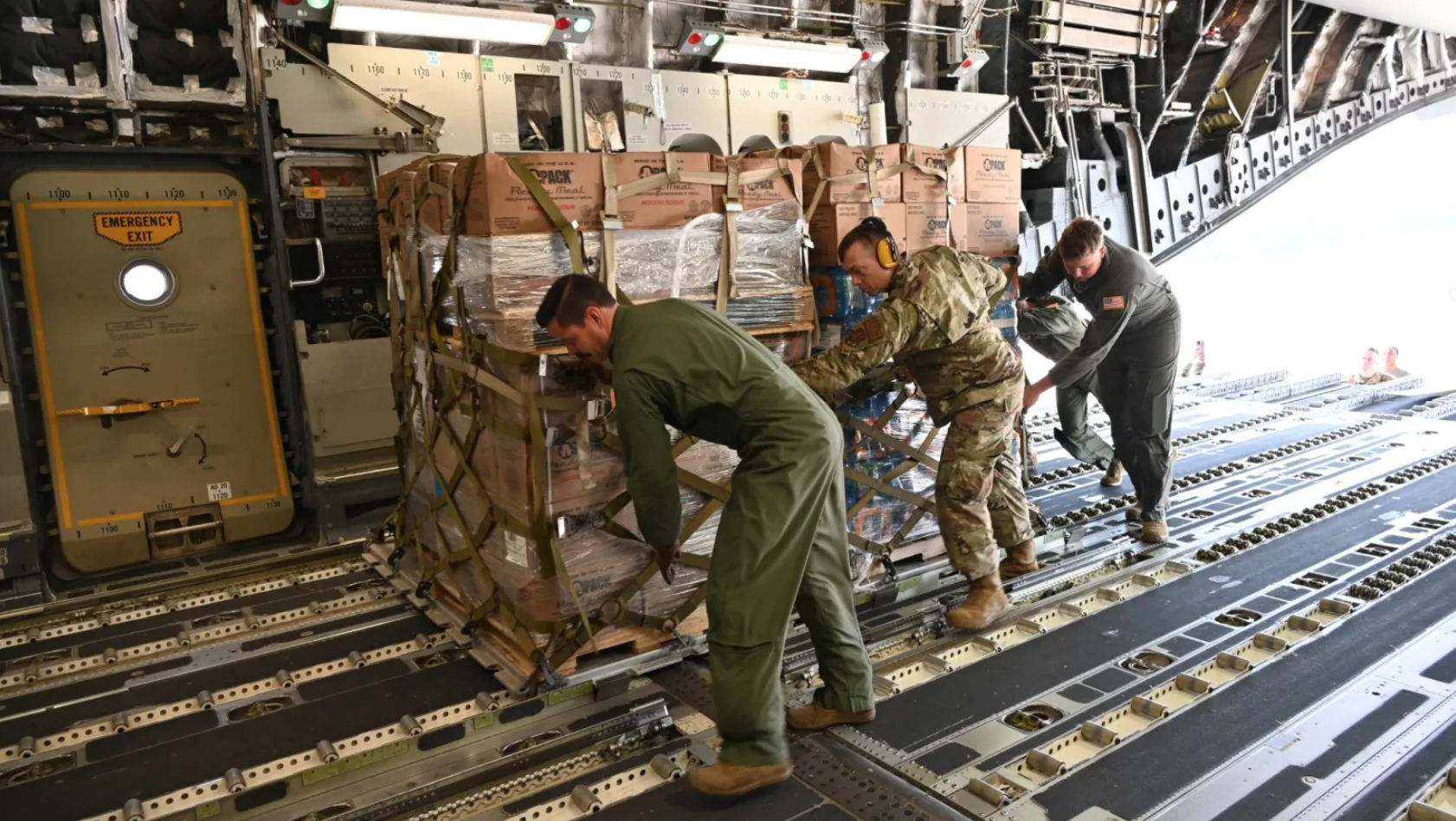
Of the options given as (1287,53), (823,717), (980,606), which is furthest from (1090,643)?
(1287,53)

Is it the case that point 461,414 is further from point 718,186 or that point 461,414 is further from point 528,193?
point 718,186

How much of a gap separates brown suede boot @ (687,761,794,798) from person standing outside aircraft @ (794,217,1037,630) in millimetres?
1485

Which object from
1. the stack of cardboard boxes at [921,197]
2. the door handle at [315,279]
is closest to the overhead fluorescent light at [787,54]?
the stack of cardboard boxes at [921,197]

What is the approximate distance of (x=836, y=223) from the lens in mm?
4410

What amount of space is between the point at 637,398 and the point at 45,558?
13.9 feet

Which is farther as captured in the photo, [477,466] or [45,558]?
[45,558]

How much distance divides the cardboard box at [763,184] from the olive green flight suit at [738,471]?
111 cm

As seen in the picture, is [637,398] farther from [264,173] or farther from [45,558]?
[45,558]

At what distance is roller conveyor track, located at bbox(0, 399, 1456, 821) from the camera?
308 cm

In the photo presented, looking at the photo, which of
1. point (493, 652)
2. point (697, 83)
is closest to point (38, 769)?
point (493, 652)

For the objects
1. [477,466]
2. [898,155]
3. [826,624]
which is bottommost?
[826,624]

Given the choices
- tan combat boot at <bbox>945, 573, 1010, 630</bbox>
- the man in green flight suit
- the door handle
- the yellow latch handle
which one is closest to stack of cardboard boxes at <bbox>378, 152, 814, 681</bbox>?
the man in green flight suit

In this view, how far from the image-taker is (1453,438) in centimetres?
776

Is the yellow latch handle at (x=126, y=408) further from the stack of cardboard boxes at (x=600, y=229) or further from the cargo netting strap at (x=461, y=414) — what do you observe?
the stack of cardboard boxes at (x=600, y=229)
